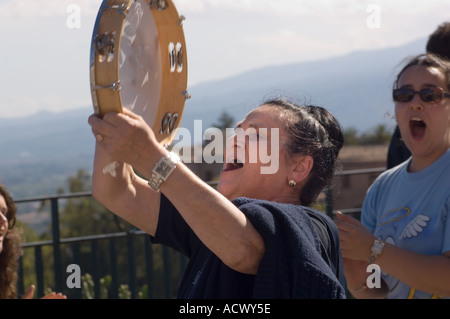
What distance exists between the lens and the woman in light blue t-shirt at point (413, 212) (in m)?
2.67

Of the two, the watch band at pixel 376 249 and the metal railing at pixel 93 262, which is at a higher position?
the watch band at pixel 376 249

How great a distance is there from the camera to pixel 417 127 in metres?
3.05

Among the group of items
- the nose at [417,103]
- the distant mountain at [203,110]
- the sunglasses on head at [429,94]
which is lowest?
the distant mountain at [203,110]

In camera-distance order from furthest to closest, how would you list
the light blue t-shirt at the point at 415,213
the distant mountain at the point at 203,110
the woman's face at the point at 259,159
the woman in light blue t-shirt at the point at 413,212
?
the distant mountain at the point at 203,110
the light blue t-shirt at the point at 415,213
the woman in light blue t-shirt at the point at 413,212
the woman's face at the point at 259,159

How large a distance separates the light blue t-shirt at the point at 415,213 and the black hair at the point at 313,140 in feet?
2.12

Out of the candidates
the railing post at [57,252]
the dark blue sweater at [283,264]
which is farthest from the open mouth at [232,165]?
the railing post at [57,252]

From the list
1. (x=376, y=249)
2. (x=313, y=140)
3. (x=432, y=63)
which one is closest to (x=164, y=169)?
(x=313, y=140)

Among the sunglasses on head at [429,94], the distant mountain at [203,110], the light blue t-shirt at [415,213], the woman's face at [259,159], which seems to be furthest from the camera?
the distant mountain at [203,110]

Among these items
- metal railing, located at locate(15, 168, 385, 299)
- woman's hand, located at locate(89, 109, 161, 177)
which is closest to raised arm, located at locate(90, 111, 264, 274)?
woman's hand, located at locate(89, 109, 161, 177)

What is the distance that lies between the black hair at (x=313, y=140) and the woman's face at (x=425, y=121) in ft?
2.44

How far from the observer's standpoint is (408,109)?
305cm

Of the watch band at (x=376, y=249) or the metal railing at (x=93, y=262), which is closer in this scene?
the watch band at (x=376, y=249)

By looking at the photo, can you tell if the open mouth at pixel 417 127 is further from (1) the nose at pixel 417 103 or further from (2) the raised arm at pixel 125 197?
(2) the raised arm at pixel 125 197

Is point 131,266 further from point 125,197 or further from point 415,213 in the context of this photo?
point 125,197
